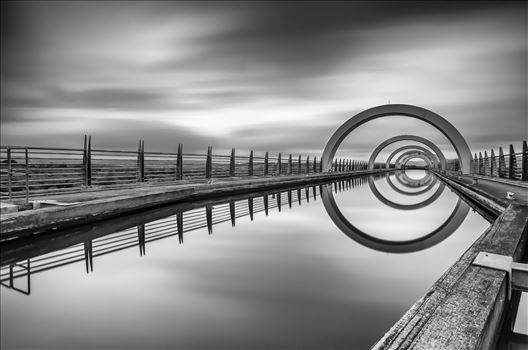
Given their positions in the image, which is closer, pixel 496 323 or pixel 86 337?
pixel 496 323

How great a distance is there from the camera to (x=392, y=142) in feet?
102

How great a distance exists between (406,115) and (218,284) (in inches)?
790

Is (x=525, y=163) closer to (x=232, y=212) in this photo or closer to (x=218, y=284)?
(x=232, y=212)

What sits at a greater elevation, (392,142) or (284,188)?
(392,142)

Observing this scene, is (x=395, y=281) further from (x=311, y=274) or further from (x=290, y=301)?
(x=290, y=301)

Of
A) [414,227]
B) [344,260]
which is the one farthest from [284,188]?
[344,260]

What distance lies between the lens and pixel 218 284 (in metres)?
2.18

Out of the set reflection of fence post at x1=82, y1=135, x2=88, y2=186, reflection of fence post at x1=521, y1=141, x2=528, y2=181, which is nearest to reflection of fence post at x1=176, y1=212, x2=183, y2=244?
reflection of fence post at x1=82, y1=135, x2=88, y2=186

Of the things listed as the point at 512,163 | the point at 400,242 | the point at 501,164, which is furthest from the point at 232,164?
the point at 501,164

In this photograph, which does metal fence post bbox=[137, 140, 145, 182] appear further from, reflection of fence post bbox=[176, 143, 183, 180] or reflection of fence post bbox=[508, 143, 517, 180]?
reflection of fence post bbox=[508, 143, 517, 180]

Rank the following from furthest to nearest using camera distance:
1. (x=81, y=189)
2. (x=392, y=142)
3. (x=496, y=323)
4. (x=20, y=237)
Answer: (x=392, y=142) → (x=81, y=189) → (x=20, y=237) → (x=496, y=323)

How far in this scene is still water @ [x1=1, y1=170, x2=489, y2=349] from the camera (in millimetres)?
1537

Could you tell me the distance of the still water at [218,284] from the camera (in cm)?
154

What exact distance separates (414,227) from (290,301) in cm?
350
